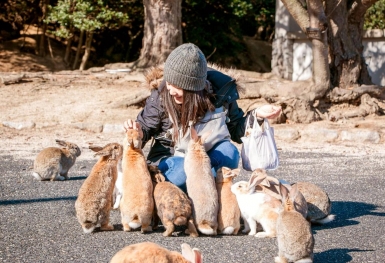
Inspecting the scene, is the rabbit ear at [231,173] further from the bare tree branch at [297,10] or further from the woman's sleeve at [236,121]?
the bare tree branch at [297,10]

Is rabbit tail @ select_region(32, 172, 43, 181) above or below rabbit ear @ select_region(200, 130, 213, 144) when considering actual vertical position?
below

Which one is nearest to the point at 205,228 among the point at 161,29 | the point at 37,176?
the point at 37,176

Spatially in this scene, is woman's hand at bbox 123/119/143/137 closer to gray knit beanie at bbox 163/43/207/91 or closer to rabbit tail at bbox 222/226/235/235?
gray knit beanie at bbox 163/43/207/91

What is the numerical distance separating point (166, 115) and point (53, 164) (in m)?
2.60

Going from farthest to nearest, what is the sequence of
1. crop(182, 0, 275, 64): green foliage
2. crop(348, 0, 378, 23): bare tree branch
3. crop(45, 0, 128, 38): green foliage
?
crop(182, 0, 275, 64): green foliage → crop(45, 0, 128, 38): green foliage → crop(348, 0, 378, 23): bare tree branch

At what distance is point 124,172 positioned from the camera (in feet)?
19.1

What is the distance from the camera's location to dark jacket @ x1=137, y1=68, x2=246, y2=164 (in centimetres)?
623

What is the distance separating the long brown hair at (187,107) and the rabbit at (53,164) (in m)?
2.67

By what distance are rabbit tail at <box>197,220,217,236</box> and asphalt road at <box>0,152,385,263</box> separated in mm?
56

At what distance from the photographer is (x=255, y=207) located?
562 centimetres

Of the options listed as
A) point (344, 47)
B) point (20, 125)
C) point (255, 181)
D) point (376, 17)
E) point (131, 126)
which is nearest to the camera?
point (255, 181)

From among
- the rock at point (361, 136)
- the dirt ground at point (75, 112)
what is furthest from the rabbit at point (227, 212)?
the rock at point (361, 136)

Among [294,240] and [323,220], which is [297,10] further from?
[294,240]

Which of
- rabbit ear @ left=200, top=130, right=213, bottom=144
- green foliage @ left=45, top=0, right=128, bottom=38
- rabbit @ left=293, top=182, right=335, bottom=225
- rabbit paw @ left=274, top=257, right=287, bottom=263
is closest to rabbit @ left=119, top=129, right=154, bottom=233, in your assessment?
rabbit ear @ left=200, top=130, right=213, bottom=144
